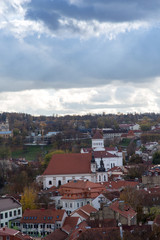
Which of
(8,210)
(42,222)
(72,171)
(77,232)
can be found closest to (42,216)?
(42,222)

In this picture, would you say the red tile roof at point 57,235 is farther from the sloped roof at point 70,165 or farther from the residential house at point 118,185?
the sloped roof at point 70,165

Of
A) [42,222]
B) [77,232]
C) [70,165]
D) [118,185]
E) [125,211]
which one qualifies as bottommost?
[42,222]

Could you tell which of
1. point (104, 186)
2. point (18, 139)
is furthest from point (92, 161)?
point (18, 139)

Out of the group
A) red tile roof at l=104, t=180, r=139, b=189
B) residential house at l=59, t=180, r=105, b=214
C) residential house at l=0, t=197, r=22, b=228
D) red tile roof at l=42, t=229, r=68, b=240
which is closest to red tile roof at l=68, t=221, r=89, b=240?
red tile roof at l=42, t=229, r=68, b=240

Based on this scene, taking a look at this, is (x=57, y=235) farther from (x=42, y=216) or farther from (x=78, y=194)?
(x=78, y=194)

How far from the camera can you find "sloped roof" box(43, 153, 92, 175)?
258 ft

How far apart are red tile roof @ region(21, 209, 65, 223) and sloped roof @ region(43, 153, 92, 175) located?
83.8ft

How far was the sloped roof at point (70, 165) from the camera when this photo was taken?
7862cm

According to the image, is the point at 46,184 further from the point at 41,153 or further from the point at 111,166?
the point at 41,153

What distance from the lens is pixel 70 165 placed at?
79.6 m

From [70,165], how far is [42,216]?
91.7ft

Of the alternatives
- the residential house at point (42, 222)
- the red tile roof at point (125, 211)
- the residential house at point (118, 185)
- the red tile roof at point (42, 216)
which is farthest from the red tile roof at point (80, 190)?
the red tile roof at point (125, 211)

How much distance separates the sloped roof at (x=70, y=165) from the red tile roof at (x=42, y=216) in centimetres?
2553

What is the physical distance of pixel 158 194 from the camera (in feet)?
185
